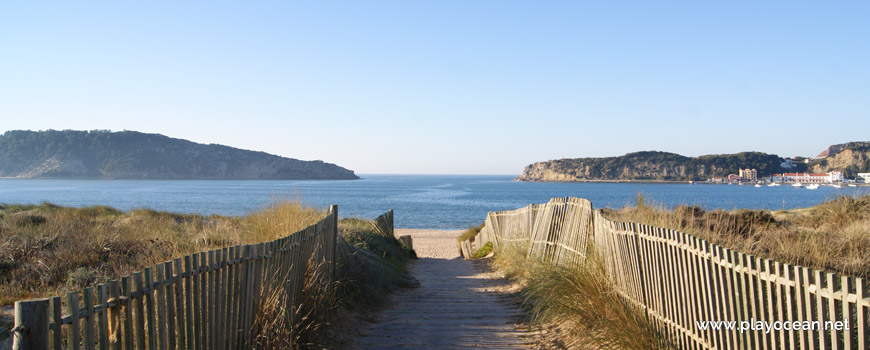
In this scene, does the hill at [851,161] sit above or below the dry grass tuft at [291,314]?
above

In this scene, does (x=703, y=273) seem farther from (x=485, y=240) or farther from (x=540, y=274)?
(x=485, y=240)

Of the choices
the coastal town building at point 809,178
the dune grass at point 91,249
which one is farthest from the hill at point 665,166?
the dune grass at point 91,249

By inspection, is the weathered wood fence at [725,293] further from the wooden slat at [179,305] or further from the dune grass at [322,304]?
the wooden slat at [179,305]

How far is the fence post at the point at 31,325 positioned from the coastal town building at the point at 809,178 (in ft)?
290

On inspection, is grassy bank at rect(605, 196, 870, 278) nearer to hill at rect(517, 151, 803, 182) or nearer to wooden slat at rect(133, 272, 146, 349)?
wooden slat at rect(133, 272, 146, 349)

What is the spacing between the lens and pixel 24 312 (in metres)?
2.54

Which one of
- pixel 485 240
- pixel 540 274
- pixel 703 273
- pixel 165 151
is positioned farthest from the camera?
pixel 165 151

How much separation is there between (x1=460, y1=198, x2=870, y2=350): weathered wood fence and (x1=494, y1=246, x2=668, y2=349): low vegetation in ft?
0.44

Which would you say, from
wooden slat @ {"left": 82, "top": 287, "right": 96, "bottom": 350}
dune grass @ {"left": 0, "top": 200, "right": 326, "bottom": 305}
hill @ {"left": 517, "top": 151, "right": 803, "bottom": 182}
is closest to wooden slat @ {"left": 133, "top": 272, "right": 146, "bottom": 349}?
wooden slat @ {"left": 82, "top": 287, "right": 96, "bottom": 350}

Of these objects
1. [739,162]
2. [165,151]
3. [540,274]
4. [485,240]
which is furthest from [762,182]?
[165,151]

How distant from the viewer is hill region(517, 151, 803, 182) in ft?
434

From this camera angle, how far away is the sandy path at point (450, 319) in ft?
21.5

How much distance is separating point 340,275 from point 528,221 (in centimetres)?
639

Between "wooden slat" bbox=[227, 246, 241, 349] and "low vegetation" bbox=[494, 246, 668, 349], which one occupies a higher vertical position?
"wooden slat" bbox=[227, 246, 241, 349]
